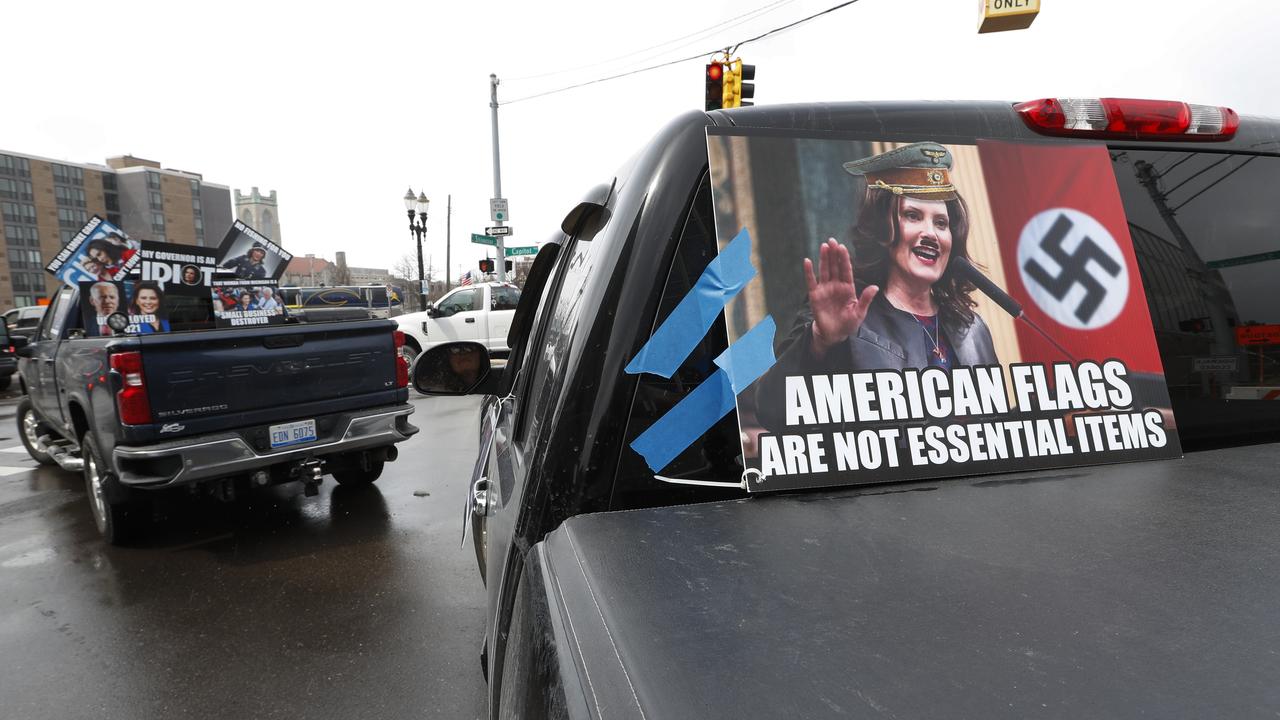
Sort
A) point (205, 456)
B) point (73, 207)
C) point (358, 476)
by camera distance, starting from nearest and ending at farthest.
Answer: point (205, 456)
point (358, 476)
point (73, 207)

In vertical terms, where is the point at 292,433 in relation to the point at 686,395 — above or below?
below

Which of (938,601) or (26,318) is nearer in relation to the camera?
(938,601)

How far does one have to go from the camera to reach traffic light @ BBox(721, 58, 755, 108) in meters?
9.61

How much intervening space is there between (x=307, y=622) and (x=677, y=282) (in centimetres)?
Answer: 334

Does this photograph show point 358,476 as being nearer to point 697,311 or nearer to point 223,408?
point 223,408

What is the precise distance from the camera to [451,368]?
8.99 feet

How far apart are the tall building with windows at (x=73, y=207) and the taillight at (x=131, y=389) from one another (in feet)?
327

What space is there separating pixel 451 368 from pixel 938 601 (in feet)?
7.35

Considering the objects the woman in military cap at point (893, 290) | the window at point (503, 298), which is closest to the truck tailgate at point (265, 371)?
the woman in military cap at point (893, 290)

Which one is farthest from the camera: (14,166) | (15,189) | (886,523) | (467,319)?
(15,189)

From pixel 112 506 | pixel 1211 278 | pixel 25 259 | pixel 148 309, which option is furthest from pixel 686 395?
pixel 25 259

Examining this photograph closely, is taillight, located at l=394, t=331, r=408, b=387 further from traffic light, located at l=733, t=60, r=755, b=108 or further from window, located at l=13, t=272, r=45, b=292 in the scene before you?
window, located at l=13, t=272, r=45, b=292

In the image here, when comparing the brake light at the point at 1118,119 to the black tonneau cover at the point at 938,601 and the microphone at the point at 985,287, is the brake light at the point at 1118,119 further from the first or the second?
the black tonneau cover at the point at 938,601

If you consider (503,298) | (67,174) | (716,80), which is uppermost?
(67,174)
